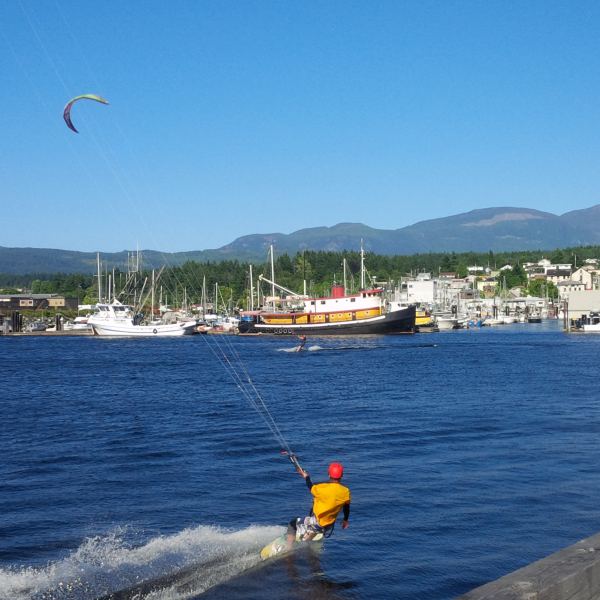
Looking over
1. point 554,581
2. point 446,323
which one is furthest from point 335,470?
point 446,323

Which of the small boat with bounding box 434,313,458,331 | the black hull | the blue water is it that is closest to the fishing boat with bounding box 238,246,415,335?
the black hull

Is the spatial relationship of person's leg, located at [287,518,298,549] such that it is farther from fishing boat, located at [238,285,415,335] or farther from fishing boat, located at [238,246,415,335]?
fishing boat, located at [238,246,415,335]

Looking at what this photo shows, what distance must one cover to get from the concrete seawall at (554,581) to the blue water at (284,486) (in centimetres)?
419

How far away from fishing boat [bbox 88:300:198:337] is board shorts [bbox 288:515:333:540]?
289 ft

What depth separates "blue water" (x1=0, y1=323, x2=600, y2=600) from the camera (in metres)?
12.3

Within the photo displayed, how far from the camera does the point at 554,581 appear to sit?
6914mm

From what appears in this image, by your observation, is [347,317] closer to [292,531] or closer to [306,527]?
[292,531]

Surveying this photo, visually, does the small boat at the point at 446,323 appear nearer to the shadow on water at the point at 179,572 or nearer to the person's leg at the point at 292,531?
the shadow on water at the point at 179,572

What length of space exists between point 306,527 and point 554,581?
6.02 metres

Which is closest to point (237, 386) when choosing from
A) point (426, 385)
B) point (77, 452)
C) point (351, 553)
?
point (426, 385)

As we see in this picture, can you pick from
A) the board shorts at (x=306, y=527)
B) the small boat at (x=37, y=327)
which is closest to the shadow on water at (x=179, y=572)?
the board shorts at (x=306, y=527)

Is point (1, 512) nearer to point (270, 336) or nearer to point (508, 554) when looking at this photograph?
point (508, 554)

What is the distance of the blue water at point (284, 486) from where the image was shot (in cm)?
1228

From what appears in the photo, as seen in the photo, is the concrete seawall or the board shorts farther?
the board shorts
